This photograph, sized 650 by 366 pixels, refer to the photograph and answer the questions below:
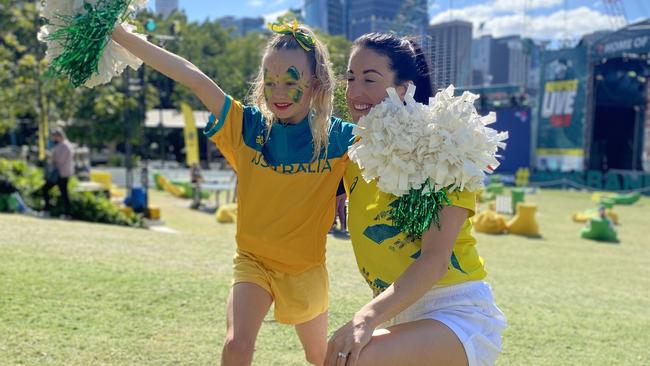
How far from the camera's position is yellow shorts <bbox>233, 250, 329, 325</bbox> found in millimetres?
2568

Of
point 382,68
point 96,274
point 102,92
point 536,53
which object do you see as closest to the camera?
point 382,68

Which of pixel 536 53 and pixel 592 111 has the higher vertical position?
pixel 536 53

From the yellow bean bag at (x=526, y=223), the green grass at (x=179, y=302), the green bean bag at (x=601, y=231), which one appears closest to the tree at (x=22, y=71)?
the green grass at (x=179, y=302)

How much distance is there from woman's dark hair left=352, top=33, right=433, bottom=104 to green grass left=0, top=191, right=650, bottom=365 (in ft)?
6.69

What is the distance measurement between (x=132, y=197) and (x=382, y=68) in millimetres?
11341

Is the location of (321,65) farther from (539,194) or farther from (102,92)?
(539,194)

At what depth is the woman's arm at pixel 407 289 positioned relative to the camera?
1823 millimetres

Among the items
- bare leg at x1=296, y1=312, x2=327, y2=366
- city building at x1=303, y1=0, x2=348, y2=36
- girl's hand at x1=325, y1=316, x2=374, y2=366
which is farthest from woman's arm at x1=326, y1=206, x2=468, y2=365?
city building at x1=303, y1=0, x2=348, y2=36

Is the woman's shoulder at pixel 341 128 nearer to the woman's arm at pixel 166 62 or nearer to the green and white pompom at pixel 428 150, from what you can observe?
the woman's arm at pixel 166 62

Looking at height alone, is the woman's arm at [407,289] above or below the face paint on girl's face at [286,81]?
below

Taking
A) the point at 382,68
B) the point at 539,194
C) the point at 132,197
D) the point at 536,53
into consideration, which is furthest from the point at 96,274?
the point at 536,53

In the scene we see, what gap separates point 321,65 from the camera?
2643 millimetres

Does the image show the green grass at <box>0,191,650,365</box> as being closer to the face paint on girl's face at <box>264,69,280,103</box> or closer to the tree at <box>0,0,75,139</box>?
the face paint on girl's face at <box>264,69,280,103</box>

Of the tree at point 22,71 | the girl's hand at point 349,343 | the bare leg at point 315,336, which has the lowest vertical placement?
the bare leg at point 315,336
